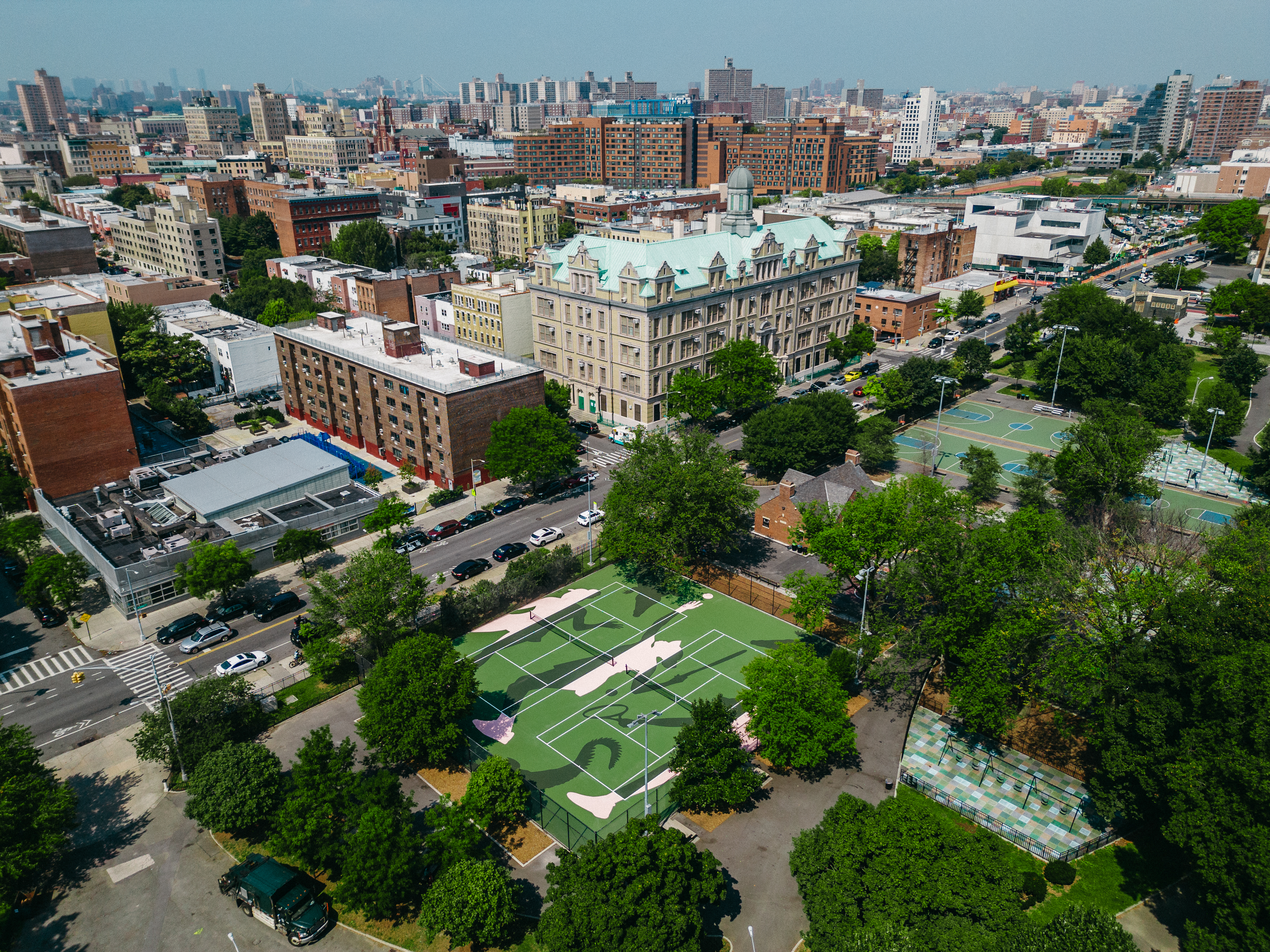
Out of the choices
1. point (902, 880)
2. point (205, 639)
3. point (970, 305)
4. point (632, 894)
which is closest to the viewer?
point (632, 894)

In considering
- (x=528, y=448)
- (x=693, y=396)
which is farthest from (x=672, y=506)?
(x=693, y=396)

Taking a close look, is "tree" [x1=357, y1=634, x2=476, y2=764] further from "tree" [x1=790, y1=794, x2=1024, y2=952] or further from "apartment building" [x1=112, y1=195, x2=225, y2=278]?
"apartment building" [x1=112, y1=195, x2=225, y2=278]

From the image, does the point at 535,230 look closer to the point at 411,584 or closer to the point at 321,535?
the point at 321,535

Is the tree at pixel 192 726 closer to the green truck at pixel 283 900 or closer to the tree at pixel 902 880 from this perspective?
the green truck at pixel 283 900

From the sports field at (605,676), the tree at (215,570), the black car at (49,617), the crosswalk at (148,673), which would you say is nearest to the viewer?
the sports field at (605,676)

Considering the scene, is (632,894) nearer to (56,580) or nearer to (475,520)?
(475,520)

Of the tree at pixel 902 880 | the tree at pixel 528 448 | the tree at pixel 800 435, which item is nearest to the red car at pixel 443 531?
the tree at pixel 528 448
